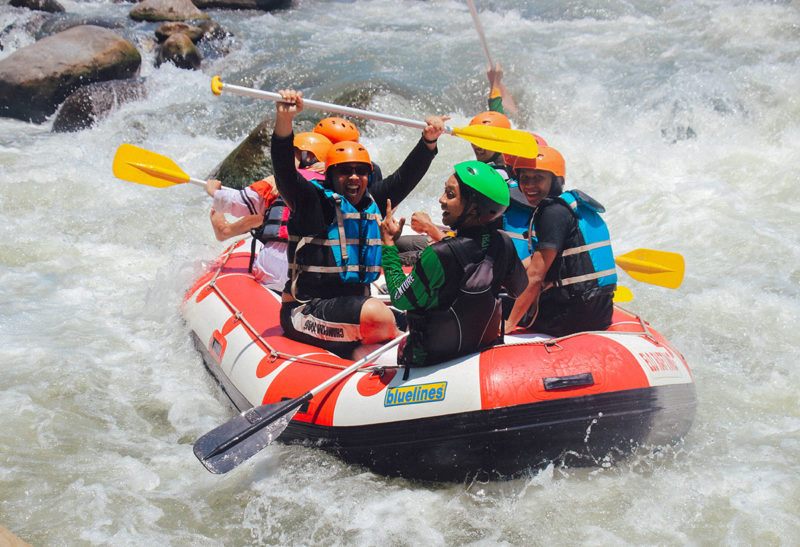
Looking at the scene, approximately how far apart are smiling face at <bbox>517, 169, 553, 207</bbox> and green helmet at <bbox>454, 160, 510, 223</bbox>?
0.67 meters

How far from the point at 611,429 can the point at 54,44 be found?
36.7 feet

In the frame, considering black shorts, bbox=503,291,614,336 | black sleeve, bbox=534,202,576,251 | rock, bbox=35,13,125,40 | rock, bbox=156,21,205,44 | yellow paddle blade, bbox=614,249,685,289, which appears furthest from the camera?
rock, bbox=35,13,125,40

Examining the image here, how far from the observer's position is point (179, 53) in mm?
12305

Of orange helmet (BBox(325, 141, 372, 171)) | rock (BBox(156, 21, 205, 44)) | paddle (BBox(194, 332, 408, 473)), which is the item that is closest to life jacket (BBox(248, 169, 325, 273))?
orange helmet (BBox(325, 141, 372, 171))

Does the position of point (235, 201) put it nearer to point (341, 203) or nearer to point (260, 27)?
point (341, 203)

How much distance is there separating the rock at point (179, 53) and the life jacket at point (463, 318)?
10.2m

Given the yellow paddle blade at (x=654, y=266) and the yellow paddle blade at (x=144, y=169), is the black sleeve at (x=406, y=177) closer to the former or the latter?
the yellow paddle blade at (x=654, y=266)

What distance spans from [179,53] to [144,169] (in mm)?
7865

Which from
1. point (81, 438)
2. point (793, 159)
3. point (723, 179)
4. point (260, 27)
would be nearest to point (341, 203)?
point (81, 438)

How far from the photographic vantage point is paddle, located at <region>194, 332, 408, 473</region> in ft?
11.0

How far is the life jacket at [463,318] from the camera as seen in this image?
3137 millimetres

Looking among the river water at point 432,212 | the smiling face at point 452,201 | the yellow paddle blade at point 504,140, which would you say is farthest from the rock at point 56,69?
the smiling face at point 452,201

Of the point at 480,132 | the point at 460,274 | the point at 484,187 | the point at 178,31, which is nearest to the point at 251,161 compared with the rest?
the point at 480,132

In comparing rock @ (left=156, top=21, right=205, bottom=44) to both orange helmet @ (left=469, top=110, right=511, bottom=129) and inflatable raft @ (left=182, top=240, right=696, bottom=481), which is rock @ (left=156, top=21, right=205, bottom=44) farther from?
inflatable raft @ (left=182, top=240, right=696, bottom=481)
